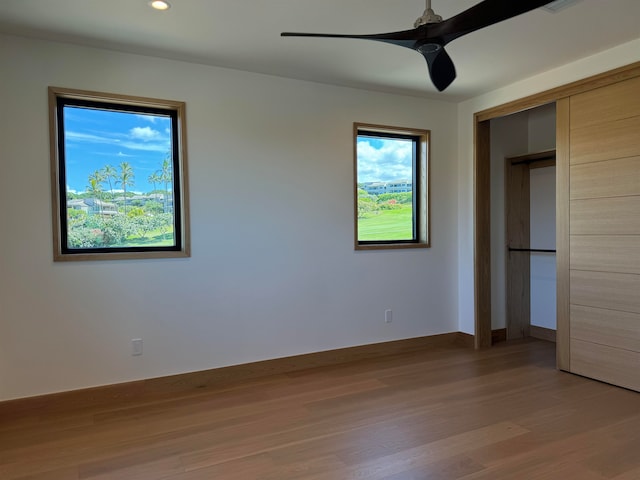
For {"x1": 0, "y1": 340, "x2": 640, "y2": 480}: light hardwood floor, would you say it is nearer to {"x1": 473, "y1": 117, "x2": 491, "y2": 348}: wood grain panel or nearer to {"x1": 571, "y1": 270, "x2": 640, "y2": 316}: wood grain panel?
{"x1": 571, "y1": 270, "x2": 640, "y2": 316}: wood grain panel

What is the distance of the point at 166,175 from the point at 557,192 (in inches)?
128

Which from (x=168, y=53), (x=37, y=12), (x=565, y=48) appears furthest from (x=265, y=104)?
(x=565, y=48)

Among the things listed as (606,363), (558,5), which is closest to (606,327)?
(606,363)

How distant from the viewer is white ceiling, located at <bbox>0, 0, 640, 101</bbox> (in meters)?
2.59

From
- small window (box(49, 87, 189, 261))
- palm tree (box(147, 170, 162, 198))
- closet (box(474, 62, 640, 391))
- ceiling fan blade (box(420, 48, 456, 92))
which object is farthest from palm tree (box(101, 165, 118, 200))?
closet (box(474, 62, 640, 391))

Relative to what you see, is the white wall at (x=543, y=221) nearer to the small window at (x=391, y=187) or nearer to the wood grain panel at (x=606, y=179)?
the wood grain panel at (x=606, y=179)

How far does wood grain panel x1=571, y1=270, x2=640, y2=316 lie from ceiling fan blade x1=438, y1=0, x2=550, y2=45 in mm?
2404

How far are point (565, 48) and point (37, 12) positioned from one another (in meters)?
3.58

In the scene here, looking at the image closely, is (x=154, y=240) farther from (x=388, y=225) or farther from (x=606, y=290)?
(x=606, y=290)

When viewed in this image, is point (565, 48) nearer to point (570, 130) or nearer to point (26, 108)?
point (570, 130)

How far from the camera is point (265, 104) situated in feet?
12.3

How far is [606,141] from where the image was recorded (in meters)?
3.36

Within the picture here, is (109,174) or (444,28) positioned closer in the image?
(444,28)

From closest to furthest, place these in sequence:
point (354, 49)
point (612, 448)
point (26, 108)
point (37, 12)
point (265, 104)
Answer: point (612, 448)
point (37, 12)
point (26, 108)
point (354, 49)
point (265, 104)
